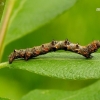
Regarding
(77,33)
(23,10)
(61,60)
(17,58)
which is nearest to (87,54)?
(61,60)

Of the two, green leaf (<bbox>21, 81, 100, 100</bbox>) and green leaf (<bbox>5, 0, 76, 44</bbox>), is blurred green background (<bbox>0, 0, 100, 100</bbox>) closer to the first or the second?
green leaf (<bbox>21, 81, 100, 100</bbox>)

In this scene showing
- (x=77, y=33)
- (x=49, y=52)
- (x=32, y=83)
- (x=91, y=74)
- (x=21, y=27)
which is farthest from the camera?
(x=77, y=33)

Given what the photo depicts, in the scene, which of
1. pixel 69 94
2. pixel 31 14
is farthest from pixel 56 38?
pixel 69 94

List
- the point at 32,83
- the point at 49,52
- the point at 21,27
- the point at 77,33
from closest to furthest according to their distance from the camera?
the point at 49,52 < the point at 21,27 < the point at 32,83 < the point at 77,33

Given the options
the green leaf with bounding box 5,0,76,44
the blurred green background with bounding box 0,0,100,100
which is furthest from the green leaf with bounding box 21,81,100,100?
the blurred green background with bounding box 0,0,100,100

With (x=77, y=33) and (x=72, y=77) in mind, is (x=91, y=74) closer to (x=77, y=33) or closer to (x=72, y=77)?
(x=72, y=77)
